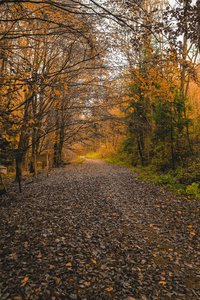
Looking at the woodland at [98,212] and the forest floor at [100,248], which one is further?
the woodland at [98,212]

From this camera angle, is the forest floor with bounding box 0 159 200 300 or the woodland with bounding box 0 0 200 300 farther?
the woodland with bounding box 0 0 200 300

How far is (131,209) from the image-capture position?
264 inches

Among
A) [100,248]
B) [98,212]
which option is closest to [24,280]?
[100,248]

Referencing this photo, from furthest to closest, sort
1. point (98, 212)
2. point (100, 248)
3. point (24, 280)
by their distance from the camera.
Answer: point (98, 212) → point (100, 248) → point (24, 280)

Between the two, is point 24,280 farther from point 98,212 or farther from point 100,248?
point 98,212

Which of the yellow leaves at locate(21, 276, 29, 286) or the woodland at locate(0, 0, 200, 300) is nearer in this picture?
the yellow leaves at locate(21, 276, 29, 286)

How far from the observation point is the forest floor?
9.89 ft

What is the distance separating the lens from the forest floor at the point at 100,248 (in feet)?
9.89

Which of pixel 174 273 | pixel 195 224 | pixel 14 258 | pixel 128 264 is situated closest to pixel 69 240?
pixel 14 258

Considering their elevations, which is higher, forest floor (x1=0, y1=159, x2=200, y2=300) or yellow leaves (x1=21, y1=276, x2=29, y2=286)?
yellow leaves (x1=21, y1=276, x2=29, y2=286)

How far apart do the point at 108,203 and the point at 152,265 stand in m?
3.71

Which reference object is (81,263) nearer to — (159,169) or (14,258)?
(14,258)

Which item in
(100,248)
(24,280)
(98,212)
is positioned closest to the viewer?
(24,280)

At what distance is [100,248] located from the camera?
424cm
